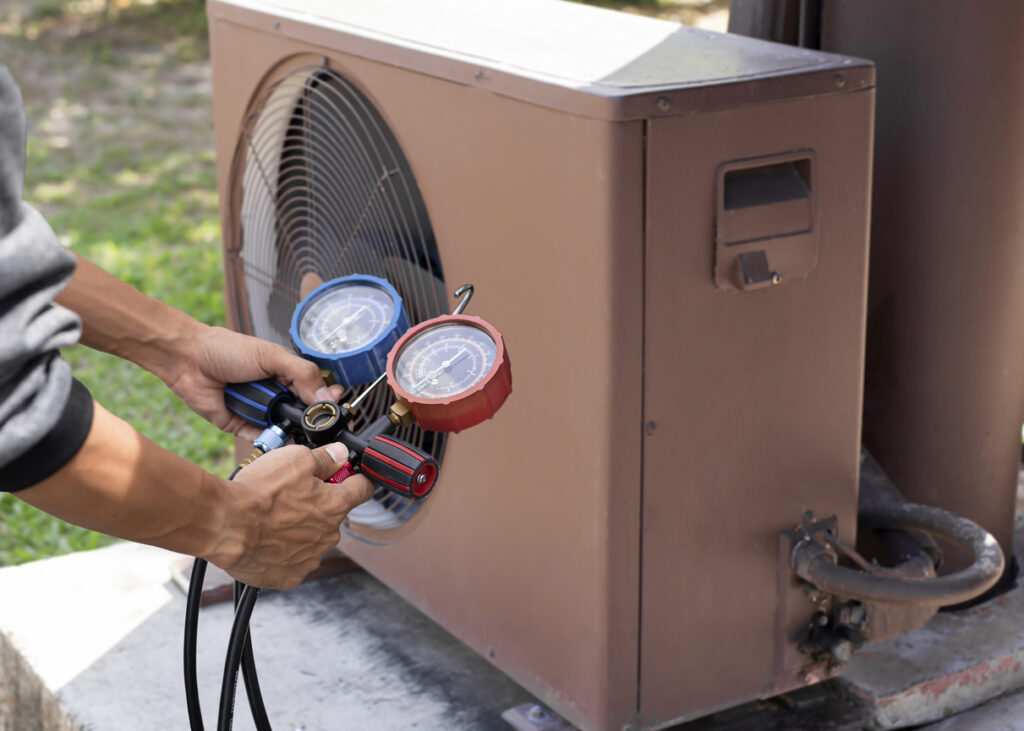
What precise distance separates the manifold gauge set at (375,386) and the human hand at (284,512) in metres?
0.03

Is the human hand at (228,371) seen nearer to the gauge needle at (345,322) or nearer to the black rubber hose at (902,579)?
the gauge needle at (345,322)

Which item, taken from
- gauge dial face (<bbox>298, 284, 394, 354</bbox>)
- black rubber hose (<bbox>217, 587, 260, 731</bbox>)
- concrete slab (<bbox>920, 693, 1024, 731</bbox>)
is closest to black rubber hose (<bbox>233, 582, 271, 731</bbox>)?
black rubber hose (<bbox>217, 587, 260, 731</bbox>)

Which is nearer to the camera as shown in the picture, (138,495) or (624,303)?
(138,495)

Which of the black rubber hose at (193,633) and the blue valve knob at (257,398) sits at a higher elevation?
the blue valve knob at (257,398)

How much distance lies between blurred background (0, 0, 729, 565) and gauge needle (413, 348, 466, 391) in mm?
2059

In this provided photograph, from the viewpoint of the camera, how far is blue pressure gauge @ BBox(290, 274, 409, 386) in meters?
1.53

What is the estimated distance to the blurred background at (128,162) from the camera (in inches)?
150

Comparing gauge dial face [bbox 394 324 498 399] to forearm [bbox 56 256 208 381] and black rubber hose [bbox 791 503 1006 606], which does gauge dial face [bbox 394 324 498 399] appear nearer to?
forearm [bbox 56 256 208 381]

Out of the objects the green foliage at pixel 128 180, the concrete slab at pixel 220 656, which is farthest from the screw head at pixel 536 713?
the green foliage at pixel 128 180

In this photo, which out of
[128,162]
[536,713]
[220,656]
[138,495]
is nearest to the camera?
[138,495]

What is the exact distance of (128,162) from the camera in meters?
6.59

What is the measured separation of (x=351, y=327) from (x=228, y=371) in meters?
0.22

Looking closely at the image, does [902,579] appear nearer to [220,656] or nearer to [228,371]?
[228,371]

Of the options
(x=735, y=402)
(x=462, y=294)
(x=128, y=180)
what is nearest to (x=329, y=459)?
(x=462, y=294)
